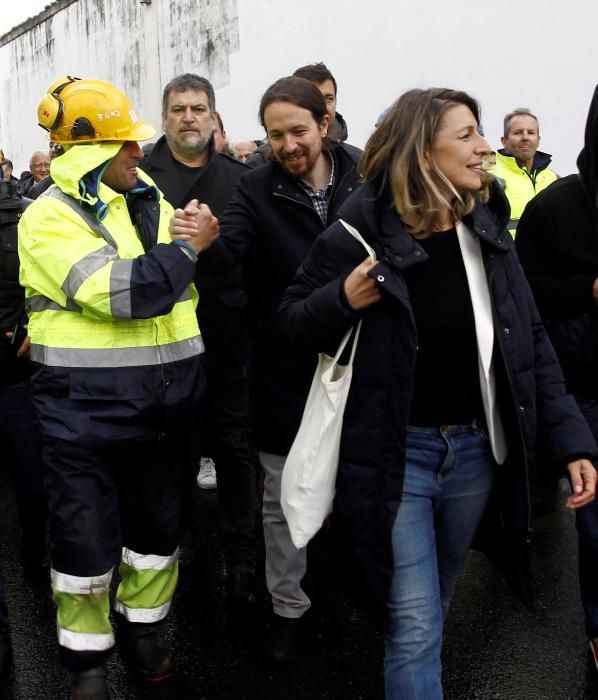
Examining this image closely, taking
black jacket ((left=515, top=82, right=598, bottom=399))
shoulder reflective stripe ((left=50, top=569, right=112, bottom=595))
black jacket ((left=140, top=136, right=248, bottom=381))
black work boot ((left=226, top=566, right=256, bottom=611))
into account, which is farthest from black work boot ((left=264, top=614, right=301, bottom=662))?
black jacket ((left=515, top=82, right=598, bottom=399))

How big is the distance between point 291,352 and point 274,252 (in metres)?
0.38

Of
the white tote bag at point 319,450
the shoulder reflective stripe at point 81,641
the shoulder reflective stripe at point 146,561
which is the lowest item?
the shoulder reflective stripe at point 81,641

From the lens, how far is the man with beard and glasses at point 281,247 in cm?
323

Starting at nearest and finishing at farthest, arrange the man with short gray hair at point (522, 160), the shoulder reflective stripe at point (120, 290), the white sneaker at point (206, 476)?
the shoulder reflective stripe at point (120, 290)
the white sneaker at point (206, 476)
the man with short gray hair at point (522, 160)

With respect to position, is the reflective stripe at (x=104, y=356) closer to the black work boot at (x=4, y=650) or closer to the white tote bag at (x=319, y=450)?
the white tote bag at (x=319, y=450)

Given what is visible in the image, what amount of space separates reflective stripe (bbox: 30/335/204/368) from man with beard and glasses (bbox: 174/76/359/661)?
1.44 feet

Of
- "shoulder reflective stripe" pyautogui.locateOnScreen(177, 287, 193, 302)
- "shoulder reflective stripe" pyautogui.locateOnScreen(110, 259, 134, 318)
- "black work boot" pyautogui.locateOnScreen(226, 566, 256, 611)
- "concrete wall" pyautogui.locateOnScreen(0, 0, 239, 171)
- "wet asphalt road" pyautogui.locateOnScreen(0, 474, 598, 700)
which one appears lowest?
"wet asphalt road" pyautogui.locateOnScreen(0, 474, 598, 700)

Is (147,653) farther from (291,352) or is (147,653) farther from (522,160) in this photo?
(522,160)

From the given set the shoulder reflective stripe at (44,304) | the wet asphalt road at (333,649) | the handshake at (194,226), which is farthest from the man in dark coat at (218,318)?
the shoulder reflective stripe at (44,304)

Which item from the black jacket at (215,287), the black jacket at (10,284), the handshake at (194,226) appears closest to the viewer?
the handshake at (194,226)

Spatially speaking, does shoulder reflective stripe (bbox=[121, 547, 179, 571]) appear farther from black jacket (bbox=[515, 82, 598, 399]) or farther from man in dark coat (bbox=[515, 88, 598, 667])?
black jacket (bbox=[515, 82, 598, 399])

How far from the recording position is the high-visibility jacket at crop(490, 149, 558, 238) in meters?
7.09

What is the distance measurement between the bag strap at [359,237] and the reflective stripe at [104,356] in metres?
0.90

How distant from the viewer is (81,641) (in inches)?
116
